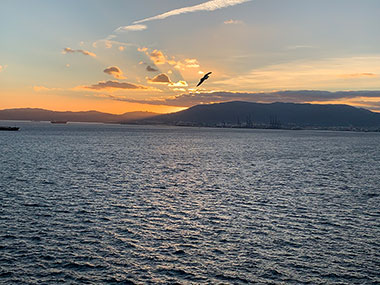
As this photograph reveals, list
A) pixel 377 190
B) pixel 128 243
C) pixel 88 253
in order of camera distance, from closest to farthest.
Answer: pixel 88 253 < pixel 128 243 < pixel 377 190

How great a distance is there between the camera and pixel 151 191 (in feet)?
171

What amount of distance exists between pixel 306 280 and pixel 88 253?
16342 mm

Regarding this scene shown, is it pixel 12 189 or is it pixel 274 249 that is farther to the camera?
pixel 12 189

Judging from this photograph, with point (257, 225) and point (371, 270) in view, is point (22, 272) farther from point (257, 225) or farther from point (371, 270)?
point (371, 270)

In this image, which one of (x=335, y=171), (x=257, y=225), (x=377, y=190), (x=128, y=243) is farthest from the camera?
(x=335, y=171)

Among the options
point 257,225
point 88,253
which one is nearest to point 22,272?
point 88,253

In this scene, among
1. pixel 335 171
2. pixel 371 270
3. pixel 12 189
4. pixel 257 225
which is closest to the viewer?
pixel 371 270

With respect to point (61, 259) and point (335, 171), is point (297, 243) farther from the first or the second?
point (335, 171)

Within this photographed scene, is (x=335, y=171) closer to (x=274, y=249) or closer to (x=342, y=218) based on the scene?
(x=342, y=218)

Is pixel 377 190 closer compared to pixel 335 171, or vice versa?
pixel 377 190

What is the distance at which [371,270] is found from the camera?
2402 cm

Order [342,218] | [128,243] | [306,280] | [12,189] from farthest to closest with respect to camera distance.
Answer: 1. [12,189]
2. [342,218]
3. [128,243]
4. [306,280]

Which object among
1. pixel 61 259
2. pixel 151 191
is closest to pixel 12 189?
pixel 151 191

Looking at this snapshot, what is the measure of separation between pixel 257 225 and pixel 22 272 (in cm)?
2175
